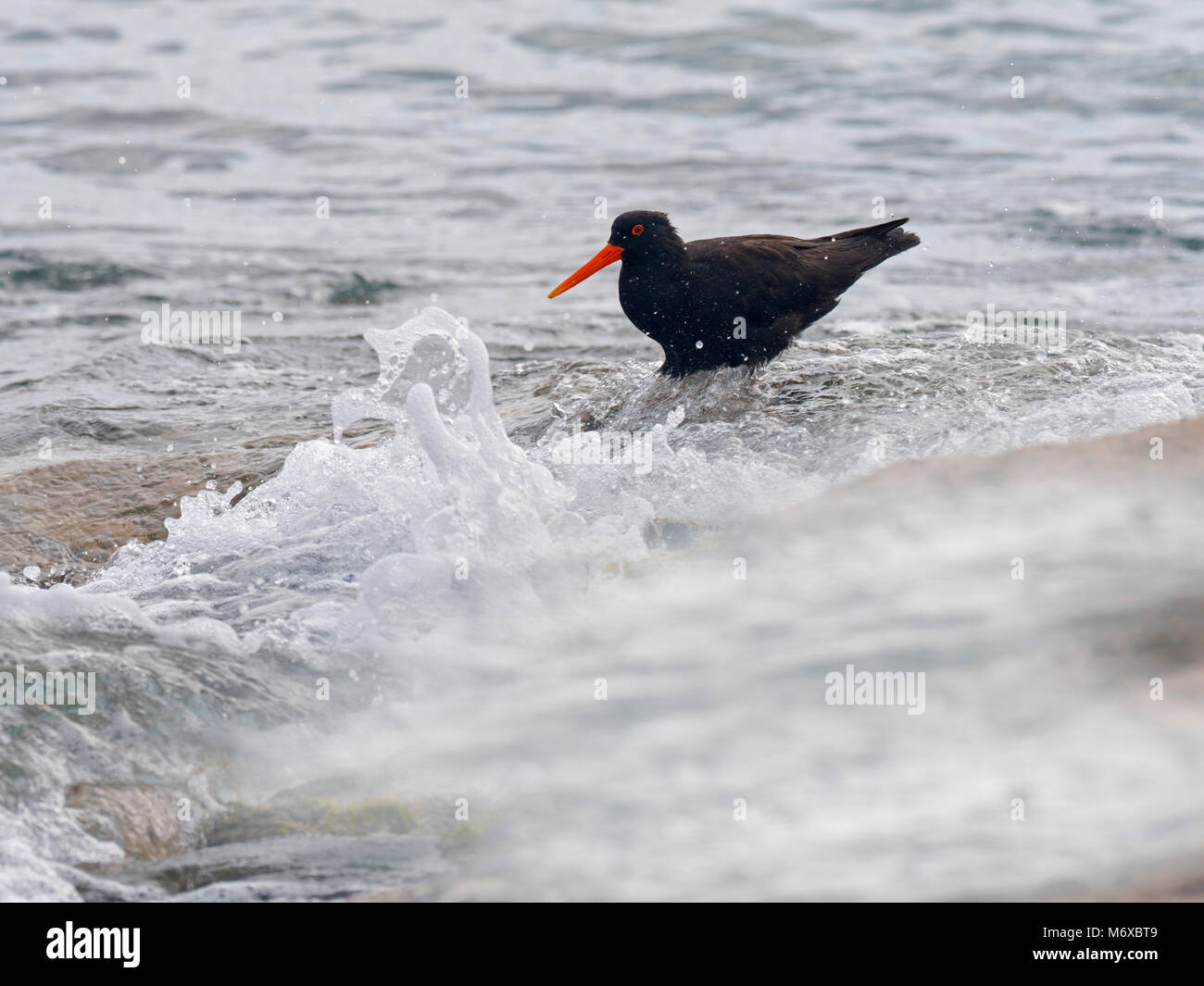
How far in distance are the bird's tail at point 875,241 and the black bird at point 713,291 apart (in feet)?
0.89

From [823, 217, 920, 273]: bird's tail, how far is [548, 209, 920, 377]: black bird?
27 cm

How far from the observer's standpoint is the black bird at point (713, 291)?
621cm

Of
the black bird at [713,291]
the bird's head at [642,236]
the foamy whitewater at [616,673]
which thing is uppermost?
the bird's head at [642,236]

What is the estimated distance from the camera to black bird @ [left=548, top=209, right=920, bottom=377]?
621 cm

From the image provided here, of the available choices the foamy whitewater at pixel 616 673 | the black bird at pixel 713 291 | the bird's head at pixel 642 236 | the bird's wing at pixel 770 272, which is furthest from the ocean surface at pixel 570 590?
the bird's head at pixel 642 236

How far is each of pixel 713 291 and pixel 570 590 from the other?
2.67 m

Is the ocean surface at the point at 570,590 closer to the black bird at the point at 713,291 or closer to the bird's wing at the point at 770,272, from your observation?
the black bird at the point at 713,291

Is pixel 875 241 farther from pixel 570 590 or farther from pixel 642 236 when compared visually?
pixel 570 590

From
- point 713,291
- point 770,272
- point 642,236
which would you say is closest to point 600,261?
point 642,236

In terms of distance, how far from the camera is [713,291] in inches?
246

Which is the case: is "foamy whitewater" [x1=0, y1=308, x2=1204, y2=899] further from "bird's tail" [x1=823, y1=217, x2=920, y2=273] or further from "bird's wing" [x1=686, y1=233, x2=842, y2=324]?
"bird's tail" [x1=823, y1=217, x2=920, y2=273]

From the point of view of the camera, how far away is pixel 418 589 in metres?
4.00
